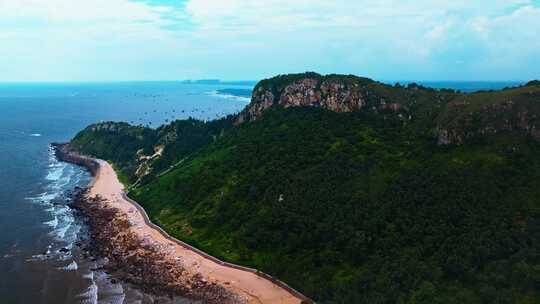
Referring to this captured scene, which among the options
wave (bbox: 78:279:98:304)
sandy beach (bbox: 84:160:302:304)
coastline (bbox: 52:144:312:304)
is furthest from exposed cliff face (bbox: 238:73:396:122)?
wave (bbox: 78:279:98:304)

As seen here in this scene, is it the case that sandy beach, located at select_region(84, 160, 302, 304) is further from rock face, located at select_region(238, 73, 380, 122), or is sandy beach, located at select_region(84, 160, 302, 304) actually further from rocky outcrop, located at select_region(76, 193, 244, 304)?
rock face, located at select_region(238, 73, 380, 122)

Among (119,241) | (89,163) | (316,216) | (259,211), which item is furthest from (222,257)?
(89,163)

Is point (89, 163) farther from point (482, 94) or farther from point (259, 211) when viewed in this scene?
point (482, 94)

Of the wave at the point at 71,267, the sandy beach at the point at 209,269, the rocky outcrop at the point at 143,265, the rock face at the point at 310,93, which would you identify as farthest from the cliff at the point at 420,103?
the wave at the point at 71,267

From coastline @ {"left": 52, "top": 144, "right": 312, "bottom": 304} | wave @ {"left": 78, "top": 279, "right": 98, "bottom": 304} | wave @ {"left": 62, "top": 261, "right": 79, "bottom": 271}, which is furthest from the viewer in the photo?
wave @ {"left": 62, "top": 261, "right": 79, "bottom": 271}

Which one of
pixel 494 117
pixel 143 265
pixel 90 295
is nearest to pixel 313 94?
pixel 494 117

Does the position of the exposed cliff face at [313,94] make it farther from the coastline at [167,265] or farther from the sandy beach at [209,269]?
the coastline at [167,265]
